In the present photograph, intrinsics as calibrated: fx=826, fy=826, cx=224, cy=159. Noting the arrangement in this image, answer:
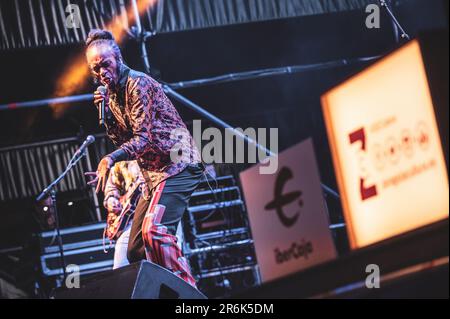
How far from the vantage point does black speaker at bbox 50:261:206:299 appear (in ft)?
13.7

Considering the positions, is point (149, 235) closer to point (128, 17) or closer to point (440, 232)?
point (440, 232)

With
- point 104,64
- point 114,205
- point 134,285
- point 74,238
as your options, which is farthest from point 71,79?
point 134,285

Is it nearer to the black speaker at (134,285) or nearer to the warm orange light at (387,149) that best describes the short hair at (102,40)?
the black speaker at (134,285)

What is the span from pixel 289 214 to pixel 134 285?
0.93 meters

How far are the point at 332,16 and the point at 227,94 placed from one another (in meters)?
1.63

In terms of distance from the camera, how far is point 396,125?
314 centimetres

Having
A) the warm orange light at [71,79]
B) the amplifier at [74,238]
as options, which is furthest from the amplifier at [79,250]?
the warm orange light at [71,79]

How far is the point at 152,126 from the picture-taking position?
533 cm

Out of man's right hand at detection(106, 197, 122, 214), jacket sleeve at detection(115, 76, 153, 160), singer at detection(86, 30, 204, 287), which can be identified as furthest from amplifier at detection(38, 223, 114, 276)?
jacket sleeve at detection(115, 76, 153, 160)

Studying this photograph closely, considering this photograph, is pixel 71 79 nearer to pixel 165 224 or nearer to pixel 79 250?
pixel 79 250

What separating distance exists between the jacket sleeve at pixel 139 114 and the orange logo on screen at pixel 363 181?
6.62 feet

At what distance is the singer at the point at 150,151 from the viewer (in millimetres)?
5074

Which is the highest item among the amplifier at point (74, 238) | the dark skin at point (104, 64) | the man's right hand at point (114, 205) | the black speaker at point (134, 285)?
the dark skin at point (104, 64)
